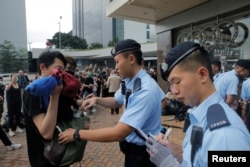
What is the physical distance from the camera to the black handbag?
5.79ft

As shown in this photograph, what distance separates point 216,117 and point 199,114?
137 mm

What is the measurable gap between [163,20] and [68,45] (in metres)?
68.2

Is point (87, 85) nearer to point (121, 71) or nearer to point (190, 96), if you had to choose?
point (121, 71)

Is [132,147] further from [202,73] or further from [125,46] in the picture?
[202,73]

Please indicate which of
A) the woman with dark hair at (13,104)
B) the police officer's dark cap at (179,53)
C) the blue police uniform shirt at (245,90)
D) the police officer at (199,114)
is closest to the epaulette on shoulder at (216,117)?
the police officer at (199,114)

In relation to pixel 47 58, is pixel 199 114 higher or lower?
lower

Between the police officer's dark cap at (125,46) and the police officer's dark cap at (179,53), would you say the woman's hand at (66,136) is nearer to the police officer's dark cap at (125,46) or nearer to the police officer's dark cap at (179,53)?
the police officer's dark cap at (125,46)

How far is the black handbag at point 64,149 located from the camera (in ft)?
5.79

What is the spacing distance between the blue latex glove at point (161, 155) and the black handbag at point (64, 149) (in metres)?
0.67

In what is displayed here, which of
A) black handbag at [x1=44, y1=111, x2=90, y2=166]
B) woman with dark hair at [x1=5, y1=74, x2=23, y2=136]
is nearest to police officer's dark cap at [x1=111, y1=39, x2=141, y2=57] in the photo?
black handbag at [x1=44, y1=111, x2=90, y2=166]

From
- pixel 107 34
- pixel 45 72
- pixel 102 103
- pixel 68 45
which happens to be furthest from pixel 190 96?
pixel 107 34

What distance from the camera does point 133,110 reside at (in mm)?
1794

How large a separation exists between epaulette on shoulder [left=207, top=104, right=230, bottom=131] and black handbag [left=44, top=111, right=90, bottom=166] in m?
1.08

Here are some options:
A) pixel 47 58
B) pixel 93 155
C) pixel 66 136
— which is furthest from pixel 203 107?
pixel 93 155
